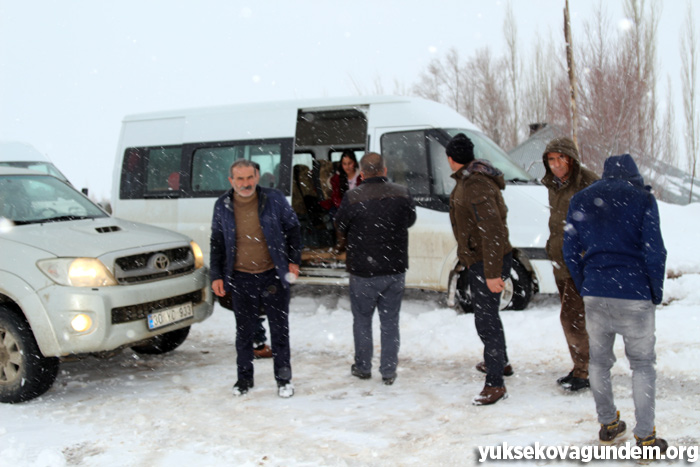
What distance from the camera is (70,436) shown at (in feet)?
13.3

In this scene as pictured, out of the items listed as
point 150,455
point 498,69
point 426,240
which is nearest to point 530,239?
point 426,240

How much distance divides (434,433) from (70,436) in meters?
2.32

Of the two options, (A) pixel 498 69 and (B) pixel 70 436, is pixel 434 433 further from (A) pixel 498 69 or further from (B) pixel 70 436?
(A) pixel 498 69

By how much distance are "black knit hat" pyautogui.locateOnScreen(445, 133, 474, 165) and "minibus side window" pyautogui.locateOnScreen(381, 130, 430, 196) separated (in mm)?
2442

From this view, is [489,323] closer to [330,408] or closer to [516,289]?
[330,408]

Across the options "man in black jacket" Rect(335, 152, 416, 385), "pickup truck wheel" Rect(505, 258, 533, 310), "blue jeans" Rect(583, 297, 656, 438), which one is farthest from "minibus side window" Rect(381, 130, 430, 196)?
Result: "blue jeans" Rect(583, 297, 656, 438)

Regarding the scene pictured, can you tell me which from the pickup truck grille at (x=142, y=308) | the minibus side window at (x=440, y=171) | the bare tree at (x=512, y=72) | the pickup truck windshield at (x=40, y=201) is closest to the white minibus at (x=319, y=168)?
the minibus side window at (x=440, y=171)

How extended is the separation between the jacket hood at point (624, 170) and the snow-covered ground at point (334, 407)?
1486mm

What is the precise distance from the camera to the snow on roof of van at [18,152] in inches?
543

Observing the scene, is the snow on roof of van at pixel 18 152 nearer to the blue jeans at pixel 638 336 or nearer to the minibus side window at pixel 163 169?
the minibus side window at pixel 163 169

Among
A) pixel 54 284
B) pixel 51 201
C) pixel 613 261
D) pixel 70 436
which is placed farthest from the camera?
pixel 51 201

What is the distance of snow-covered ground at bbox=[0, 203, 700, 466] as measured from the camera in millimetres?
3670

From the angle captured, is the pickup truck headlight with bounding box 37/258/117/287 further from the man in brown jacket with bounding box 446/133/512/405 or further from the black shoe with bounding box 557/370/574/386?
the black shoe with bounding box 557/370/574/386

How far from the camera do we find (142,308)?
4910mm
